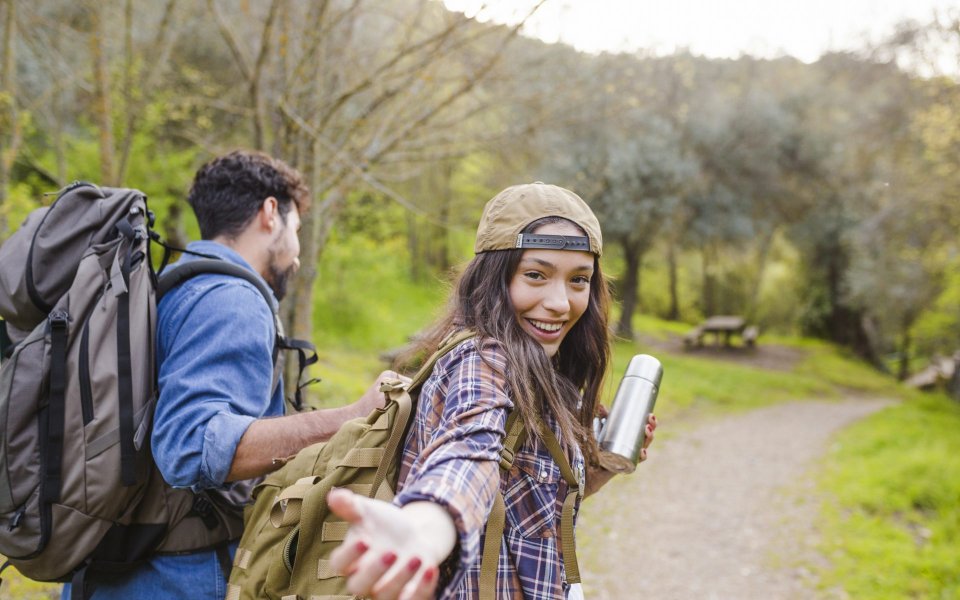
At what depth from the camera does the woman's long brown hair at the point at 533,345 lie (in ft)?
5.20

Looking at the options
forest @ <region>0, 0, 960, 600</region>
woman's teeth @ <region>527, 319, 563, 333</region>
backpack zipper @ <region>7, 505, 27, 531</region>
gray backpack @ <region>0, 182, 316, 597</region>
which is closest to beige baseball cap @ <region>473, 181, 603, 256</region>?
woman's teeth @ <region>527, 319, 563, 333</region>

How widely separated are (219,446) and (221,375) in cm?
20

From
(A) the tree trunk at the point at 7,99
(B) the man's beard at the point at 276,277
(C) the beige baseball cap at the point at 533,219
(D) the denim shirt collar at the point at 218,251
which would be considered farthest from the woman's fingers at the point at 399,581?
(A) the tree trunk at the point at 7,99

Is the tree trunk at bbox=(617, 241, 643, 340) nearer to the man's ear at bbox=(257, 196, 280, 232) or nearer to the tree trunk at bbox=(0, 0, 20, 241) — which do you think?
the tree trunk at bbox=(0, 0, 20, 241)

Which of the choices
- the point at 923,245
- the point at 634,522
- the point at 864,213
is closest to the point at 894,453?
the point at 634,522

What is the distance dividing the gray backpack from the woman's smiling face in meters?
0.97

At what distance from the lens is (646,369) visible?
233cm

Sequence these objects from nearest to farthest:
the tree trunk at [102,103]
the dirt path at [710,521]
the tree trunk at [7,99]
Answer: the tree trunk at [102,103]
the tree trunk at [7,99]
the dirt path at [710,521]

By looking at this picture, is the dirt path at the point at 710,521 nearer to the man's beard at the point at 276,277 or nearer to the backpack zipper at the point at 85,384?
the man's beard at the point at 276,277

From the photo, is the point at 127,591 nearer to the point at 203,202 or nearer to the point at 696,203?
the point at 203,202

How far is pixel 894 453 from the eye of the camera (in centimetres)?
901

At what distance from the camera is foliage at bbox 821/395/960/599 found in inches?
223

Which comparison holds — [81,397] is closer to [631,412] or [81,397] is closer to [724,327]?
[631,412]

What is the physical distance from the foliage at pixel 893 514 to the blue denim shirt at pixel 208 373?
580 centimetres
